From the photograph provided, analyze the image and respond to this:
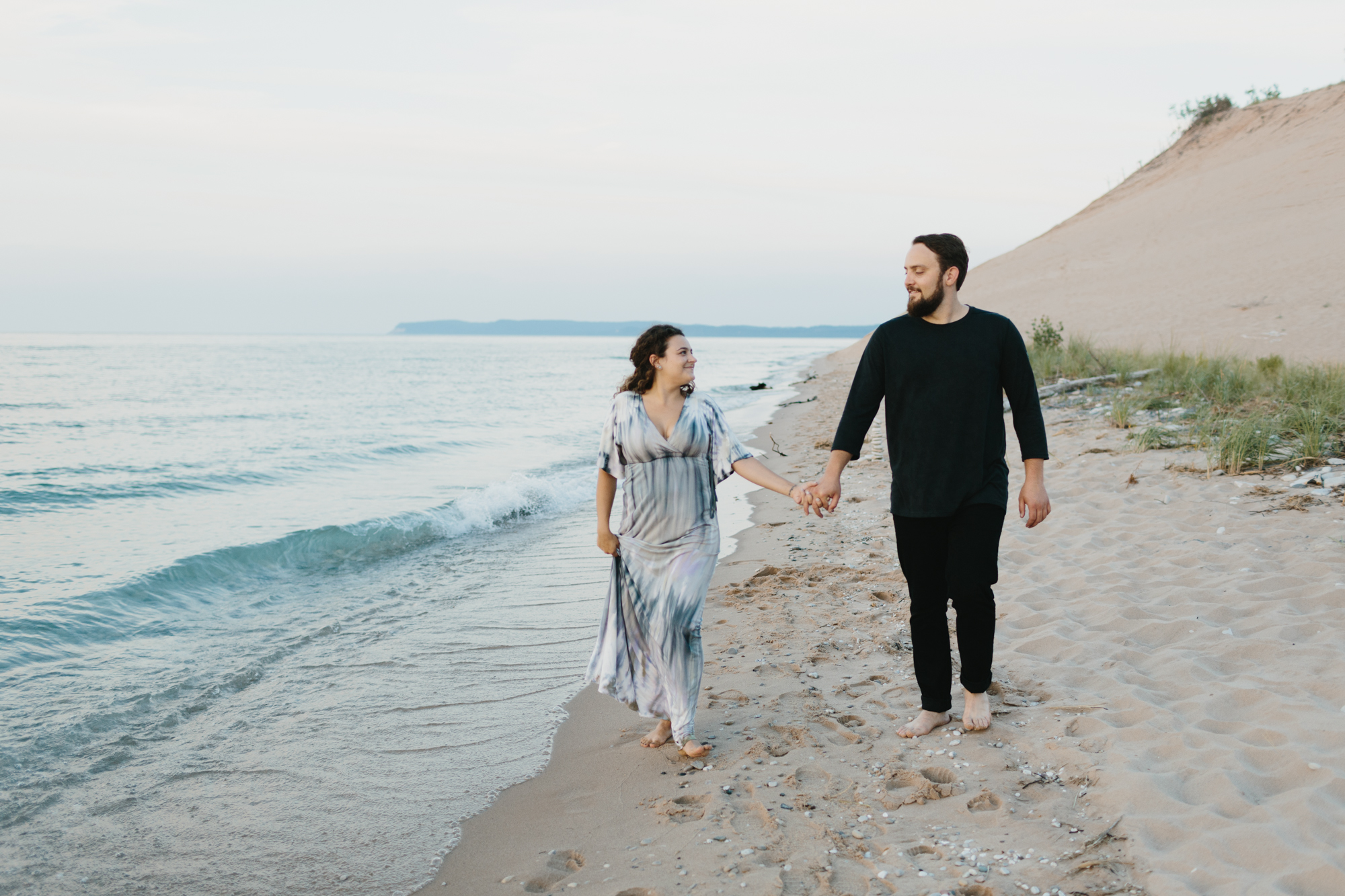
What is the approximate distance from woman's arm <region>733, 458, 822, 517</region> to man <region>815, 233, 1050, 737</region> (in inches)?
13.8

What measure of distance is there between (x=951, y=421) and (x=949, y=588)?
71 cm

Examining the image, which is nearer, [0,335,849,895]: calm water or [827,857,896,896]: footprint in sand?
[827,857,896,896]: footprint in sand

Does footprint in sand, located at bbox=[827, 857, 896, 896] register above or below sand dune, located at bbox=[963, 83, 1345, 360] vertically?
below

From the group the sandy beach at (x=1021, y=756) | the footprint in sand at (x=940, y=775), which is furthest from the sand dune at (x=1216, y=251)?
the footprint in sand at (x=940, y=775)

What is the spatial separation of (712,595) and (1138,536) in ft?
9.81

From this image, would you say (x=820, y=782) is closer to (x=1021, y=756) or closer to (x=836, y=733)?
(x=836, y=733)

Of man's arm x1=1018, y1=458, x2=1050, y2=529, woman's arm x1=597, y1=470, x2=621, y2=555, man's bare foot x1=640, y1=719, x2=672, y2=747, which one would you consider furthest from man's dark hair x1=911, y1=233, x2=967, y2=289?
man's bare foot x1=640, y1=719, x2=672, y2=747

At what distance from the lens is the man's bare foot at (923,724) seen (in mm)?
3768

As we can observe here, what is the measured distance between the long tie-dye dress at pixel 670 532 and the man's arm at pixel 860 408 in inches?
15.2

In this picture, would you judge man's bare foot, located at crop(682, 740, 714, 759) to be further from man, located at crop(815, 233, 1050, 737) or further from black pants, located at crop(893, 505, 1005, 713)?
Result: man, located at crop(815, 233, 1050, 737)

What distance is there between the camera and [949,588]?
362 cm

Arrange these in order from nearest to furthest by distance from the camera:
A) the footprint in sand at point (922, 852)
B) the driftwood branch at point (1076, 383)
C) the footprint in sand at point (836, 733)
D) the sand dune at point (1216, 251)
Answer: the footprint in sand at point (922, 852) → the footprint in sand at point (836, 733) → the driftwood branch at point (1076, 383) → the sand dune at point (1216, 251)

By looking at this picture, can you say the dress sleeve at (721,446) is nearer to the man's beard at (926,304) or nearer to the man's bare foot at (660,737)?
the man's beard at (926,304)

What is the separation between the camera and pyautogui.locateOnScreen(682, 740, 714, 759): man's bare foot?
148 inches
